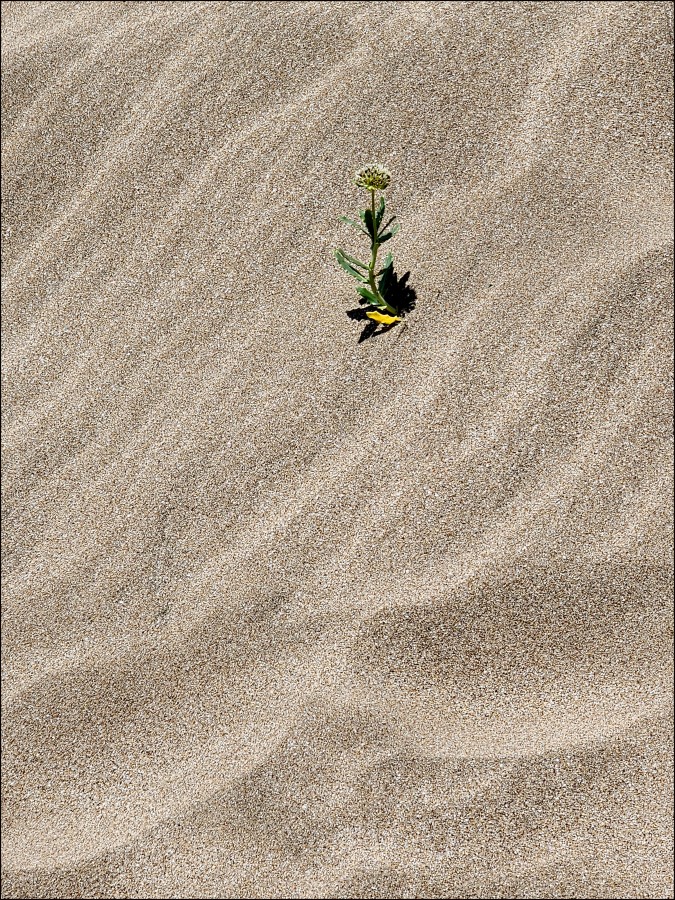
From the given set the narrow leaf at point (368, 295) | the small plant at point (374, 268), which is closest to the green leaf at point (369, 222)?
the small plant at point (374, 268)

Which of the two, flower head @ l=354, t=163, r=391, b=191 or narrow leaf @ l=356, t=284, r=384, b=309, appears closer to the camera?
flower head @ l=354, t=163, r=391, b=191

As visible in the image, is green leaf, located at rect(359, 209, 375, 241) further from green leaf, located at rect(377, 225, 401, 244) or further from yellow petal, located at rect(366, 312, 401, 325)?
yellow petal, located at rect(366, 312, 401, 325)

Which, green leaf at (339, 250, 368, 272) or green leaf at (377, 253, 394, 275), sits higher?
green leaf at (339, 250, 368, 272)

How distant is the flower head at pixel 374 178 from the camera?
5.40ft

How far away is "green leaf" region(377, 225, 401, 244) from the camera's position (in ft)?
5.82

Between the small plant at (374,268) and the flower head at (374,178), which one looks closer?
the flower head at (374,178)

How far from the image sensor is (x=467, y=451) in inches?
70.6

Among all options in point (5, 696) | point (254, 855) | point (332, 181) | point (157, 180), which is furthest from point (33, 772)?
point (332, 181)

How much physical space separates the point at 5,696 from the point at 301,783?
71 cm

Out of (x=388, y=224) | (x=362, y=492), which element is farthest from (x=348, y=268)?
(x=362, y=492)

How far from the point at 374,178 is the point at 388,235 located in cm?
16

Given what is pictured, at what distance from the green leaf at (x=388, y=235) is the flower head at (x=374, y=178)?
13 centimetres

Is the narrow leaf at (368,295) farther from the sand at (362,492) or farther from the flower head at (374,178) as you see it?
the flower head at (374,178)

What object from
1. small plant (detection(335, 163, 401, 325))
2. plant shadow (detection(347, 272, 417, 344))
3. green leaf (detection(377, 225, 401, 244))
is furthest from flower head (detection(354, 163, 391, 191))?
plant shadow (detection(347, 272, 417, 344))
